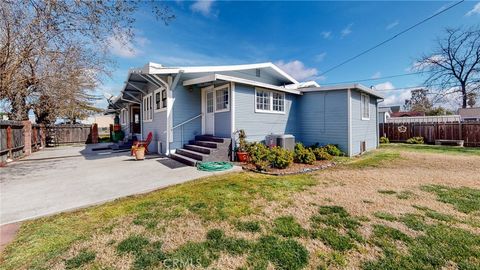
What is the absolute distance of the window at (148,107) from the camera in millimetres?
11461

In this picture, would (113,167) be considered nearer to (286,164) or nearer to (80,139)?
(286,164)

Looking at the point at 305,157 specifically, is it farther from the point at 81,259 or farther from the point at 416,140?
the point at 416,140

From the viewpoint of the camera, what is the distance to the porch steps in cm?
747

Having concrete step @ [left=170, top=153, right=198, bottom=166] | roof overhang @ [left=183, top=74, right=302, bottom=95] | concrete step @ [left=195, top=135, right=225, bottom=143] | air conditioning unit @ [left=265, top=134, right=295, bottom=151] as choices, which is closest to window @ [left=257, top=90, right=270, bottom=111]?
roof overhang @ [left=183, top=74, right=302, bottom=95]

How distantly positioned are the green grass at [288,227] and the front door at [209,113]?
256 inches

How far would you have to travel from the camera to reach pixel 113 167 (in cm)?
732

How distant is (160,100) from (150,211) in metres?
7.49

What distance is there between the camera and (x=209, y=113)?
9.52 metres

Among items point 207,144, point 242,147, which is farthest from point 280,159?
point 207,144

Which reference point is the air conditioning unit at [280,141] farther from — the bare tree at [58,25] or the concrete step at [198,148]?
the bare tree at [58,25]

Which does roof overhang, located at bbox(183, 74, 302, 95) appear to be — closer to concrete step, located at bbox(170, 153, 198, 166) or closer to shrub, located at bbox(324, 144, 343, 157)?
concrete step, located at bbox(170, 153, 198, 166)

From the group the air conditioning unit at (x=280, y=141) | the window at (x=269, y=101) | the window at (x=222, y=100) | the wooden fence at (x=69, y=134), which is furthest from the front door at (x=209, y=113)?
the wooden fence at (x=69, y=134)

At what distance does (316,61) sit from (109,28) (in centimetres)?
1978

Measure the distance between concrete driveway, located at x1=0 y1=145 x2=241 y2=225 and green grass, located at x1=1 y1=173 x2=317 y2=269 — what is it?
44cm
